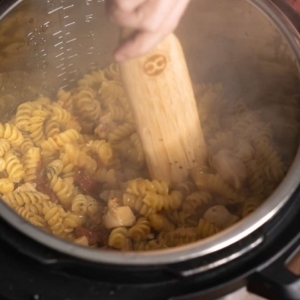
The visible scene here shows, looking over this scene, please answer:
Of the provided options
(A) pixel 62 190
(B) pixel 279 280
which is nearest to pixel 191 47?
(A) pixel 62 190

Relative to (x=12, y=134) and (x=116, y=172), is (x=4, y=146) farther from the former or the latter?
(x=116, y=172)

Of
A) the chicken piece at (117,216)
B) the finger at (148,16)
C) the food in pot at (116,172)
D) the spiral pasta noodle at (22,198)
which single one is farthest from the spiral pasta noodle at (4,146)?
the finger at (148,16)

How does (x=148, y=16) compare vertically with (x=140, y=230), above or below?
above

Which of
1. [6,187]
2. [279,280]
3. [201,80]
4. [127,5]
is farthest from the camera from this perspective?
[201,80]

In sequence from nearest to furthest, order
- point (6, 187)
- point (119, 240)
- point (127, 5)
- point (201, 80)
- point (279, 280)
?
point (279, 280) < point (127, 5) < point (119, 240) < point (6, 187) < point (201, 80)

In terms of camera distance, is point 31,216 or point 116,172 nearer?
point 31,216

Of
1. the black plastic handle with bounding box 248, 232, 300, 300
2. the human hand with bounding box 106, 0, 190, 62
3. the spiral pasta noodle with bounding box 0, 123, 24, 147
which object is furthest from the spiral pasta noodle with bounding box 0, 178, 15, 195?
the black plastic handle with bounding box 248, 232, 300, 300

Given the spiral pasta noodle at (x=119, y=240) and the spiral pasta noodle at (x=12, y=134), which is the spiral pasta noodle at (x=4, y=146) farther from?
the spiral pasta noodle at (x=119, y=240)

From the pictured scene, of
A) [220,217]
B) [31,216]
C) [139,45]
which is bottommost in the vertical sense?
[220,217]
